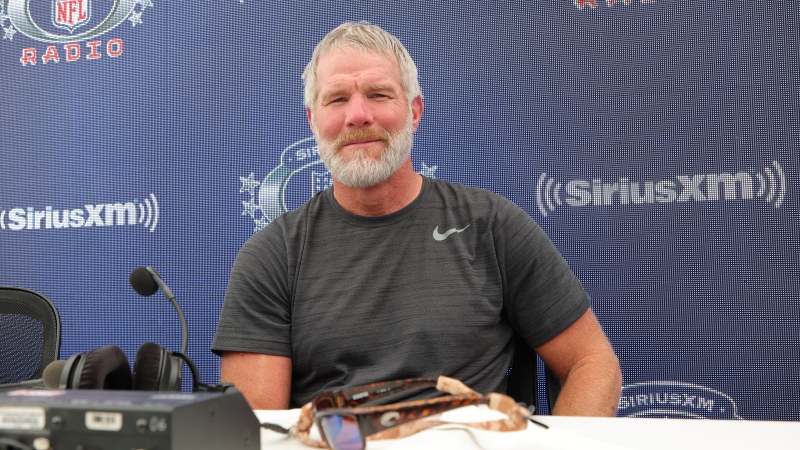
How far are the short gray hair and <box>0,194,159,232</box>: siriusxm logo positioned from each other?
1.17 m

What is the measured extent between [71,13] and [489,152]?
64.9 inches

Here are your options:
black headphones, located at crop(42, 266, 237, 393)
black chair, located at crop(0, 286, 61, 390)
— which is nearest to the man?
black headphones, located at crop(42, 266, 237, 393)

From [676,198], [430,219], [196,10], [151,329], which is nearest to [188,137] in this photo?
[196,10]

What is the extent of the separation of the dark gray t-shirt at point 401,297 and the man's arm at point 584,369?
0.03 m

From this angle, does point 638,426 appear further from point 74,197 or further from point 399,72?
point 74,197

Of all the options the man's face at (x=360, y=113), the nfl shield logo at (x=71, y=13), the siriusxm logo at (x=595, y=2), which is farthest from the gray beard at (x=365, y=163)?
the nfl shield logo at (x=71, y=13)

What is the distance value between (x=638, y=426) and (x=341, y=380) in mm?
604

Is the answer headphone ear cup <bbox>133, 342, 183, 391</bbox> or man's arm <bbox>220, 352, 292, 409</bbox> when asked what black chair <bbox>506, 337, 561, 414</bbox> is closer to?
man's arm <bbox>220, 352, 292, 409</bbox>

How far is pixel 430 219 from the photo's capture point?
Answer: 1.47 meters

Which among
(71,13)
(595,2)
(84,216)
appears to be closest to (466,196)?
(595,2)

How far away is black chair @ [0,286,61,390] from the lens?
5.95ft

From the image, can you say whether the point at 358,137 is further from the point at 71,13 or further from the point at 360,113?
the point at 71,13

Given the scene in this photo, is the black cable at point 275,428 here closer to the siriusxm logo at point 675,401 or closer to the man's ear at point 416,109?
the man's ear at point 416,109

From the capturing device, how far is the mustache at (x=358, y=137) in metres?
1.53
